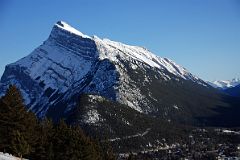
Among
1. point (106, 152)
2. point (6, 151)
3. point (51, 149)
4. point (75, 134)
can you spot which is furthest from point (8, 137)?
point (106, 152)

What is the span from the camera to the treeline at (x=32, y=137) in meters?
86.5

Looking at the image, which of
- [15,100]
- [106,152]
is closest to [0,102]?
[15,100]

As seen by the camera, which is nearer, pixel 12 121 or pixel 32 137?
pixel 12 121

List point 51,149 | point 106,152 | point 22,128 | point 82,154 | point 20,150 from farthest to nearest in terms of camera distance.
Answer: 1. point 106,152
2. point 82,154
3. point 51,149
4. point 22,128
5. point 20,150

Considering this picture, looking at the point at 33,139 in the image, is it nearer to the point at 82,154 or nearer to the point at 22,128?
the point at 22,128

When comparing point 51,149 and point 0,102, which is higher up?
point 0,102

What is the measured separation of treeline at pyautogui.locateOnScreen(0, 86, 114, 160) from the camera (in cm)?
8654

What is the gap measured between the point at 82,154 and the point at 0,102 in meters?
22.3

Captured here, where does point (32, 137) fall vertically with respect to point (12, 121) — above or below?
below

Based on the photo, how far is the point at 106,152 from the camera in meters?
132

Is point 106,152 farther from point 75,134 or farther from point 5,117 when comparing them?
point 5,117

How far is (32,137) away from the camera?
92.6 m

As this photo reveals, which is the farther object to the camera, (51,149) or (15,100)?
(51,149)

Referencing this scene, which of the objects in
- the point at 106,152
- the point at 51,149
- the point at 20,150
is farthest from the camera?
the point at 106,152
